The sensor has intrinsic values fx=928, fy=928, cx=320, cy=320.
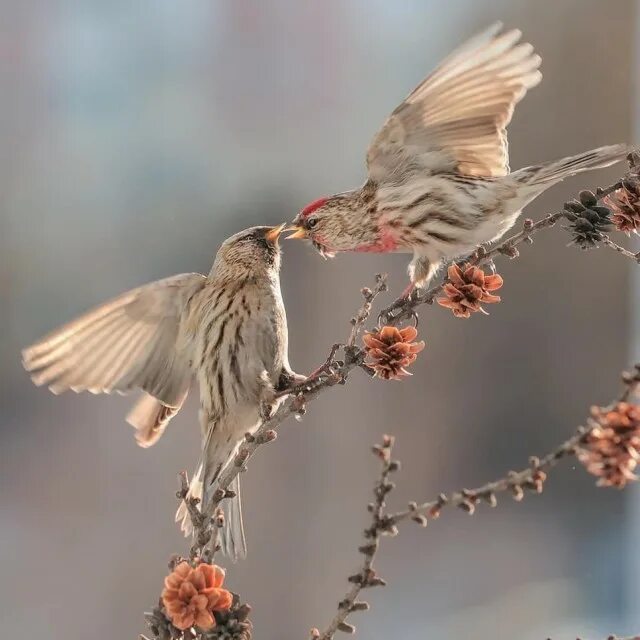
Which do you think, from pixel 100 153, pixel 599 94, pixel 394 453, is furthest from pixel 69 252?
pixel 599 94

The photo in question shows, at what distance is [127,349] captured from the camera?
1.05 m

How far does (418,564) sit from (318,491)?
325mm

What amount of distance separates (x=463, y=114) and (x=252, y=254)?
11.8 inches

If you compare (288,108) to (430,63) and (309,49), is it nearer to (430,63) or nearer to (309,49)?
(309,49)

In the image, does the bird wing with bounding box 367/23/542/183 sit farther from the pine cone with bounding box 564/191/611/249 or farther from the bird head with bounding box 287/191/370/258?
the pine cone with bounding box 564/191/611/249

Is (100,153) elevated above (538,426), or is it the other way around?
(100,153)

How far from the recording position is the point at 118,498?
2.05 meters

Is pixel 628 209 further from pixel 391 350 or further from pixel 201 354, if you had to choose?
pixel 201 354

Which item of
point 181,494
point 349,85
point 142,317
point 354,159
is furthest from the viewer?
point 349,85

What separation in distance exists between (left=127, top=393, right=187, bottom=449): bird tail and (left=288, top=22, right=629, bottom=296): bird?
27 cm

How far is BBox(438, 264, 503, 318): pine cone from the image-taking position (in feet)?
2.30

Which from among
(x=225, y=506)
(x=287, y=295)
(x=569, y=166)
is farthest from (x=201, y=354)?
(x=287, y=295)

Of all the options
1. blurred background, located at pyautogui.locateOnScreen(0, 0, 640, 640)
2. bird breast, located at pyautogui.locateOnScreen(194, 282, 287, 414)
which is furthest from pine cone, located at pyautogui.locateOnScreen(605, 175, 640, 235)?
blurred background, located at pyautogui.locateOnScreen(0, 0, 640, 640)

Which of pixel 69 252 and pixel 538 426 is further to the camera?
pixel 538 426
